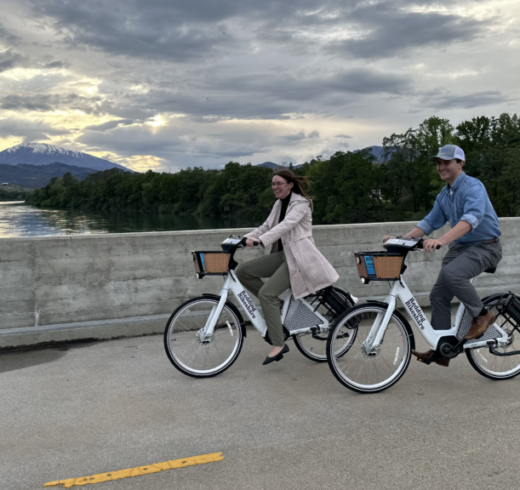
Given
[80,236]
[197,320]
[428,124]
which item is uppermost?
[428,124]

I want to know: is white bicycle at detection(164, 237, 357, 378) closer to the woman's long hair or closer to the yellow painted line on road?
the woman's long hair

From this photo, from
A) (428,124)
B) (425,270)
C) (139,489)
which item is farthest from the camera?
(428,124)

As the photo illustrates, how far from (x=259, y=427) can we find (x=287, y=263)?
1.62m

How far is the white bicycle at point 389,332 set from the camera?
4.59 metres

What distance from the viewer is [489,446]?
371 cm

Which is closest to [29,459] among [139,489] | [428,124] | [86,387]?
[139,489]

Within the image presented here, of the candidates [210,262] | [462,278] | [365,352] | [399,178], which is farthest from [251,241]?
[399,178]

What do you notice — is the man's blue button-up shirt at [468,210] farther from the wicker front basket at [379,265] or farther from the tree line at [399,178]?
the tree line at [399,178]

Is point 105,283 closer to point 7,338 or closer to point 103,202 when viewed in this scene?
point 7,338

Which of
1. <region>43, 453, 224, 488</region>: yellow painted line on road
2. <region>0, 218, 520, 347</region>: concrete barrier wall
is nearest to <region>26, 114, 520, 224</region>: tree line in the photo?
<region>0, 218, 520, 347</region>: concrete barrier wall

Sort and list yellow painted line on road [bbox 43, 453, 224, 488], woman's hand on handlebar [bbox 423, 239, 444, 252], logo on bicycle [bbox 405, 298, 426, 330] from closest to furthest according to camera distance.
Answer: yellow painted line on road [bbox 43, 453, 224, 488]
woman's hand on handlebar [bbox 423, 239, 444, 252]
logo on bicycle [bbox 405, 298, 426, 330]

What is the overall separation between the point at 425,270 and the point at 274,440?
5146mm

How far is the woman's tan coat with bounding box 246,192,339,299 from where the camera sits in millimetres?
5203

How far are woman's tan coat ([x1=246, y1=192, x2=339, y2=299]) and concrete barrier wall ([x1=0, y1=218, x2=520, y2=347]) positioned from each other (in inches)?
72.8
